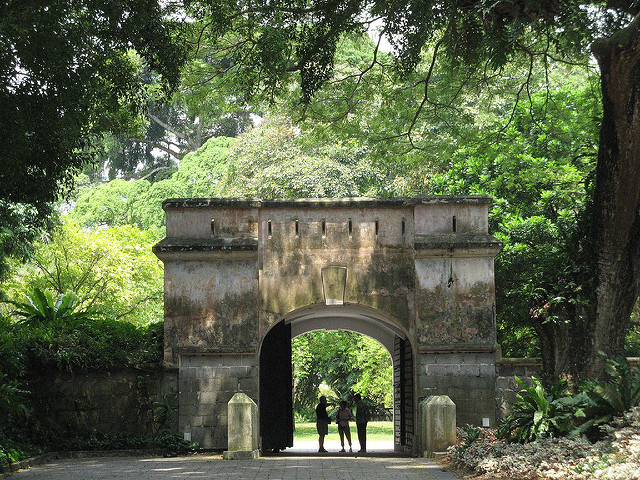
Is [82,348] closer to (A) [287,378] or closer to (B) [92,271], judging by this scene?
(A) [287,378]

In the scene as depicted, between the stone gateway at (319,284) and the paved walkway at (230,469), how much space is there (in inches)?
66.7

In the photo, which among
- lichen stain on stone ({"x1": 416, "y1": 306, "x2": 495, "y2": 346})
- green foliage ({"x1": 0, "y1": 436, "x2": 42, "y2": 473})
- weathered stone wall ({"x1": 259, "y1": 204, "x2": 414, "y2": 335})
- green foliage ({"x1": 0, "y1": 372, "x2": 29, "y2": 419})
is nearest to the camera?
green foliage ({"x1": 0, "y1": 436, "x2": 42, "y2": 473})

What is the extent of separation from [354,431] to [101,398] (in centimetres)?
1703

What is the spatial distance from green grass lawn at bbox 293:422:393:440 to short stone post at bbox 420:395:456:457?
1366 centimetres

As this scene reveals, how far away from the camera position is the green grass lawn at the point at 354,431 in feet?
93.5

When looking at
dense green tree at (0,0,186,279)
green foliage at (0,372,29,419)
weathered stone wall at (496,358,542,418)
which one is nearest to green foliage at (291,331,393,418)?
weathered stone wall at (496,358,542,418)

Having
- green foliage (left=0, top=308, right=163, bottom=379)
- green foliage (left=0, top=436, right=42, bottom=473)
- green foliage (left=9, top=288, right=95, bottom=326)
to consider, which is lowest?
green foliage (left=0, top=436, right=42, bottom=473)

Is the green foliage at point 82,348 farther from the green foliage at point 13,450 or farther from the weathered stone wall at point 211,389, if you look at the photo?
the green foliage at point 13,450

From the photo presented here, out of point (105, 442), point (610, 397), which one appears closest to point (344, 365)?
point (105, 442)

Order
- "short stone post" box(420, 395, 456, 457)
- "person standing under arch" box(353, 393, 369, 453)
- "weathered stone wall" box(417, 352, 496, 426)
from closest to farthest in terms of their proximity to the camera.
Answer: "short stone post" box(420, 395, 456, 457), "weathered stone wall" box(417, 352, 496, 426), "person standing under arch" box(353, 393, 369, 453)

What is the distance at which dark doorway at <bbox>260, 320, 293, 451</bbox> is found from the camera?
16.5 metres

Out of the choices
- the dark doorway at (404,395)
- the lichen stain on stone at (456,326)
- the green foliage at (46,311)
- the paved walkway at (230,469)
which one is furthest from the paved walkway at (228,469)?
the green foliage at (46,311)

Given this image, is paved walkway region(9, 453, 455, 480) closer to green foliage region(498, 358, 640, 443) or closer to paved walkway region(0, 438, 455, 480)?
paved walkway region(0, 438, 455, 480)

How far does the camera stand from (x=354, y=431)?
3184 centimetres
